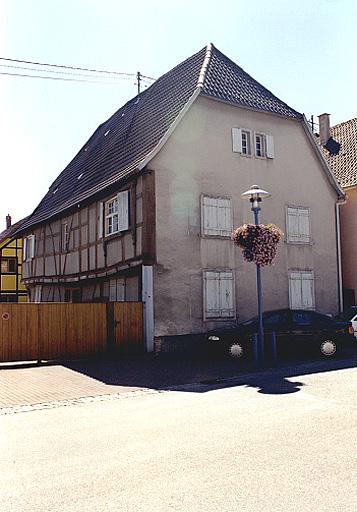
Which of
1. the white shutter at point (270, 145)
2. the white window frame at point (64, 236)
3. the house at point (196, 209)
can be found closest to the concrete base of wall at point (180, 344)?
the house at point (196, 209)

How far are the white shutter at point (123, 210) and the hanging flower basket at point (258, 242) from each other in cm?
471

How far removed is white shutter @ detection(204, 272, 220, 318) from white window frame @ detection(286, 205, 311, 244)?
385 centimetres

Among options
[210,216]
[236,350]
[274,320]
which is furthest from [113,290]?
[274,320]

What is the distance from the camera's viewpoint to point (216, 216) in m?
18.6

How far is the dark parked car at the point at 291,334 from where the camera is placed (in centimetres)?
1491

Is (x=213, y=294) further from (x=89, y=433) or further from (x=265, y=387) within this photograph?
(x=89, y=433)

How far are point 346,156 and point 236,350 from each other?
47.1 feet

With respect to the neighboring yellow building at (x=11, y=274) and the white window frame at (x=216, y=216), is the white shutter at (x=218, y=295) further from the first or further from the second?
the neighboring yellow building at (x=11, y=274)

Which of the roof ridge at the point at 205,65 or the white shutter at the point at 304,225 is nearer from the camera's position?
the roof ridge at the point at 205,65

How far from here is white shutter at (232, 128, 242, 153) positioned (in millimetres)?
19495

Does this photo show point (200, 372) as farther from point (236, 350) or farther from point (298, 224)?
point (298, 224)

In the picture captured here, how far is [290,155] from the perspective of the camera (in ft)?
68.9

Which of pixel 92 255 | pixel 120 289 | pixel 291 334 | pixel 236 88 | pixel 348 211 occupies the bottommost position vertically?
pixel 291 334

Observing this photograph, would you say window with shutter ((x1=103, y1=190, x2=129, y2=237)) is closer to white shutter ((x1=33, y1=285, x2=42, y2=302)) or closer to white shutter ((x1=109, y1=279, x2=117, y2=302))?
white shutter ((x1=109, y1=279, x2=117, y2=302))
